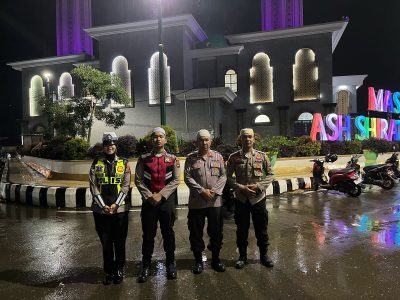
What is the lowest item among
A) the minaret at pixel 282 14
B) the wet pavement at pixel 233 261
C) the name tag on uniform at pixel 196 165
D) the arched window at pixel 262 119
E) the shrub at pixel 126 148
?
the wet pavement at pixel 233 261

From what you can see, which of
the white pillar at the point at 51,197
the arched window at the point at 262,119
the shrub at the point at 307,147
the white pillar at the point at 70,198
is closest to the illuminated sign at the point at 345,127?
the shrub at the point at 307,147

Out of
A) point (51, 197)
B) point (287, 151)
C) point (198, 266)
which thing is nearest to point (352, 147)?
point (287, 151)

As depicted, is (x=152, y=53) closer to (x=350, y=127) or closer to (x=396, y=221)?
(x=350, y=127)

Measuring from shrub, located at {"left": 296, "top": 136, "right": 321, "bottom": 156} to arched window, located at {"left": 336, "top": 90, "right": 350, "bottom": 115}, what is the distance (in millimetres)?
15916

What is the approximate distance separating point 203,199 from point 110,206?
1.15m

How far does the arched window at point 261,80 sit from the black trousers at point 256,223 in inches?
905

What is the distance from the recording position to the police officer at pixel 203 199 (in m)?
4.42

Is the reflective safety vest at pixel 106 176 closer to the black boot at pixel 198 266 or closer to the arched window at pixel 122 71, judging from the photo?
the black boot at pixel 198 266

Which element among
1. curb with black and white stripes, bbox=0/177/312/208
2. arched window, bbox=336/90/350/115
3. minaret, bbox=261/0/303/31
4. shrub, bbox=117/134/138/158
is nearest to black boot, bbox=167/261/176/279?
curb with black and white stripes, bbox=0/177/312/208

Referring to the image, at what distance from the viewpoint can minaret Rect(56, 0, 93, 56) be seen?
34.7 metres

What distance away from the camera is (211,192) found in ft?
14.4

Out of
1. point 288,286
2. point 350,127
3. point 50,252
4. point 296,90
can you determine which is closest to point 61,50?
point 296,90

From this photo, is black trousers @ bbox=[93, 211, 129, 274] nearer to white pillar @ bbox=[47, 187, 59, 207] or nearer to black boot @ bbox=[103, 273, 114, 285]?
black boot @ bbox=[103, 273, 114, 285]

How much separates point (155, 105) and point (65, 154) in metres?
11.5
